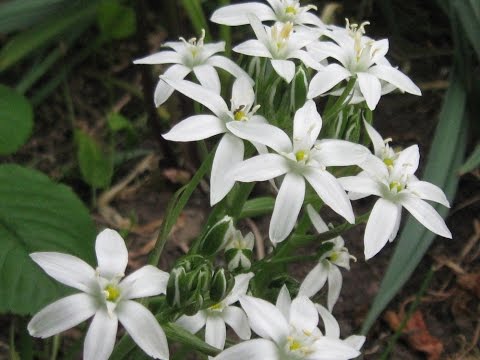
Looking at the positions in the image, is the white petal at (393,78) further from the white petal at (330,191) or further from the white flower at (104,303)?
the white flower at (104,303)

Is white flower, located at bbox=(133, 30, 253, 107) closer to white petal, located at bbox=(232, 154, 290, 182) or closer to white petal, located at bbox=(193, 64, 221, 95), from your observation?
white petal, located at bbox=(193, 64, 221, 95)

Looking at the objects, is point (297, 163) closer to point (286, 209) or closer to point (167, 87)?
point (286, 209)

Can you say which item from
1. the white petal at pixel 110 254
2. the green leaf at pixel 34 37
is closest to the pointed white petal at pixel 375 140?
the white petal at pixel 110 254

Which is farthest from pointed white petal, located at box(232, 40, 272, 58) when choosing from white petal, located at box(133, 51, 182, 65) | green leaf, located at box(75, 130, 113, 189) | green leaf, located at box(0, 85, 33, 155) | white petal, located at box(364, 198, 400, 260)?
green leaf, located at box(75, 130, 113, 189)

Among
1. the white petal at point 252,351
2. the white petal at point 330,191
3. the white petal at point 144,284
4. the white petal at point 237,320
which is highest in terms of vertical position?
the white petal at point 330,191

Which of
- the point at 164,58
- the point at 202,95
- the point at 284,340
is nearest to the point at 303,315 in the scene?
the point at 284,340

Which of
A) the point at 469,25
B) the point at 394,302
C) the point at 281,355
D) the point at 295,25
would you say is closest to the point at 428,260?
the point at 394,302
